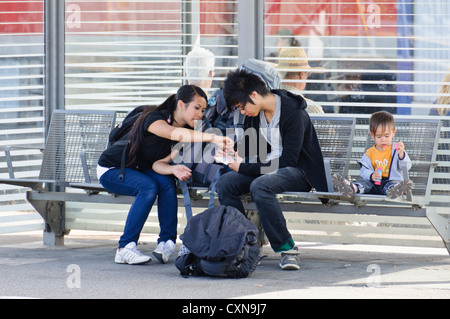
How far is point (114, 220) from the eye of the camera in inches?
296

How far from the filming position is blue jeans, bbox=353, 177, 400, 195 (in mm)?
6102

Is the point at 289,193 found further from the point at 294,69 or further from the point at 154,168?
the point at 294,69

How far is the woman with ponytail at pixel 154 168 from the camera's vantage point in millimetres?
6215

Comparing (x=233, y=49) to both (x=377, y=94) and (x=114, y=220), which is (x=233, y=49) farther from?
(x=114, y=220)

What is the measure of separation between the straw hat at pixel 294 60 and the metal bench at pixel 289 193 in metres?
0.49

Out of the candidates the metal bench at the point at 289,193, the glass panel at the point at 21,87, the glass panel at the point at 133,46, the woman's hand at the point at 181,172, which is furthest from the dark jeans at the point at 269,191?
the glass panel at the point at 21,87

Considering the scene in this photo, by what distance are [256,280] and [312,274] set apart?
48 centimetres

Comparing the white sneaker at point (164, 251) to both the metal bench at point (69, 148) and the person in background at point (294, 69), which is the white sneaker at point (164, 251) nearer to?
the metal bench at point (69, 148)

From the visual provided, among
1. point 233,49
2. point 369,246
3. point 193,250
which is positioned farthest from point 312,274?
point 233,49

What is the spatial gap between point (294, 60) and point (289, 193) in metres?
1.55

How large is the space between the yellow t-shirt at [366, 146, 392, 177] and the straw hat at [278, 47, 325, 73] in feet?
3.49

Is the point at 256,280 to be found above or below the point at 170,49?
below

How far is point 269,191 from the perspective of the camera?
19.2 ft
